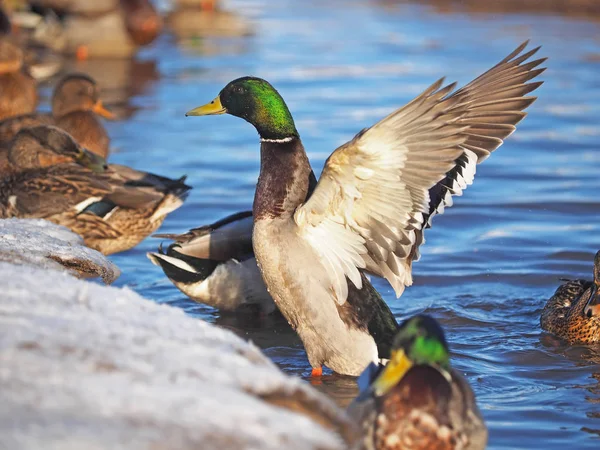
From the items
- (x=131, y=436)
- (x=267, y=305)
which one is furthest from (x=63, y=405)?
(x=267, y=305)

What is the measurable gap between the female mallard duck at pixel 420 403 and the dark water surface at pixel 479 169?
0.91m

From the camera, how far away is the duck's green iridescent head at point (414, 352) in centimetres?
345

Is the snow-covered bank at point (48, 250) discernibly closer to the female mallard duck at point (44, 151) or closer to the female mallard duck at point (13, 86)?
the female mallard duck at point (44, 151)

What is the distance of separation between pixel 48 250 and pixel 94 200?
1920 millimetres

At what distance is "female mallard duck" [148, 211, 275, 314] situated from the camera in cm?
605

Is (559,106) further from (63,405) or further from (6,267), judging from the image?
(63,405)

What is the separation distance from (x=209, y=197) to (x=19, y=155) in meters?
1.84

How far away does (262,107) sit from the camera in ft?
17.2

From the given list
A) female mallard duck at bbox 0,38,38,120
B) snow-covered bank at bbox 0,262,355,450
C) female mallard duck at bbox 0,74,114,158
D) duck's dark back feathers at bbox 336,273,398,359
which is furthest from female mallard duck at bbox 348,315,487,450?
female mallard duck at bbox 0,38,38,120

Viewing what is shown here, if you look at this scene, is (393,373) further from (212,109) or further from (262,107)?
(212,109)

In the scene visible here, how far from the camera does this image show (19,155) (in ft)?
24.2

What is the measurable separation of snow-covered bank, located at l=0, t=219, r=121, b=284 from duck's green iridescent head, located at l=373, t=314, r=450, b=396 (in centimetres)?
181

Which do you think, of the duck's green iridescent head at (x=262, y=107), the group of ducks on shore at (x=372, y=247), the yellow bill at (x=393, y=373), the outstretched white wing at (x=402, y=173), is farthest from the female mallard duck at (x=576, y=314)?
the yellow bill at (x=393, y=373)

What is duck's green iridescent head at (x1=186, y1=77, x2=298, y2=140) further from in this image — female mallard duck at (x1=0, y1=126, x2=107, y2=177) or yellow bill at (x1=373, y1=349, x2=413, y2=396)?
female mallard duck at (x1=0, y1=126, x2=107, y2=177)
